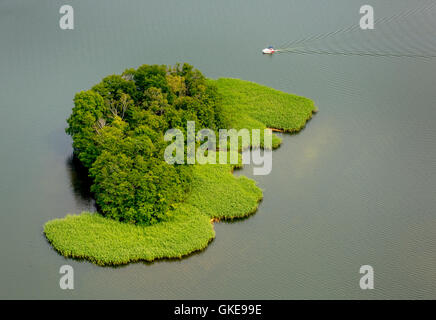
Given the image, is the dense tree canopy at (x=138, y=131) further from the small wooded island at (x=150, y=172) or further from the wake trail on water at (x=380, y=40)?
the wake trail on water at (x=380, y=40)

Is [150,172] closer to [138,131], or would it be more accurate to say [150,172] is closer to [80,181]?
[138,131]

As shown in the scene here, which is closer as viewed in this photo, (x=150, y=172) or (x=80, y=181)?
(x=150, y=172)

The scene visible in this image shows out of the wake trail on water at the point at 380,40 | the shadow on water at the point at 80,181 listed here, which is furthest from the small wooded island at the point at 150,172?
the wake trail on water at the point at 380,40

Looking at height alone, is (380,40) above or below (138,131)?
above

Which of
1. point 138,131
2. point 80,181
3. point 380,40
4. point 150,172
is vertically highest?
point 380,40

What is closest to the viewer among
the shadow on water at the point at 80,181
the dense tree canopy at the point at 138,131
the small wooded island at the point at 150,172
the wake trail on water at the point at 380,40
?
the small wooded island at the point at 150,172

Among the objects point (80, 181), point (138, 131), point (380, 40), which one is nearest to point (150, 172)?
point (138, 131)

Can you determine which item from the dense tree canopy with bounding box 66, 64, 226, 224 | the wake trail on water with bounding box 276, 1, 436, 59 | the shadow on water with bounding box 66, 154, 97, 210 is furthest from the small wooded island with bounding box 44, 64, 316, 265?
the wake trail on water with bounding box 276, 1, 436, 59
